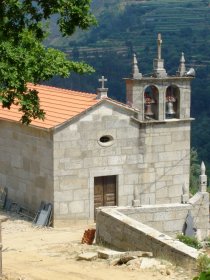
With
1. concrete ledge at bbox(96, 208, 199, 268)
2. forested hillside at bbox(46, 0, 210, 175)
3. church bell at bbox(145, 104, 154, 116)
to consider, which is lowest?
concrete ledge at bbox(96, 208, 199, 268)

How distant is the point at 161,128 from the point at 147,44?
86.5m

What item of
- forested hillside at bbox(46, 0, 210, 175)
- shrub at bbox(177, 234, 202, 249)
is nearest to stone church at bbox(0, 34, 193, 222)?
shrub at bbox(177, 234, 202, 249)

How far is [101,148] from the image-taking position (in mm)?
21547

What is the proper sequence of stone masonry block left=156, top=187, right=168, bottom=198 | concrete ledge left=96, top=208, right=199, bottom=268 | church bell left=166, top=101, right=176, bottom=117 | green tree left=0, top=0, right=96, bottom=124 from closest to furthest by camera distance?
green tree left=0, top=0, right=96, bottom=124 → concrete ledge left=96, top=208, right=199, bottom=268 → stone masonry block left=156, top=187, right=168, bottom=198 → church bell left=166, top=101, right=176, bottom=117

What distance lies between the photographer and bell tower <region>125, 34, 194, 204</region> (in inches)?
880

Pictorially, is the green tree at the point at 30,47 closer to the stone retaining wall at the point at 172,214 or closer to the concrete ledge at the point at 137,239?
the concrete ledge at the point at 137,239

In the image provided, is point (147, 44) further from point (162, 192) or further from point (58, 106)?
point (58, 106)

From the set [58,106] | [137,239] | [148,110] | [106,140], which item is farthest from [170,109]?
[137,239]

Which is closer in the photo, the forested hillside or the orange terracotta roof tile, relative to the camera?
the orange terracotta roof tile

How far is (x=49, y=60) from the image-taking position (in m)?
13.8

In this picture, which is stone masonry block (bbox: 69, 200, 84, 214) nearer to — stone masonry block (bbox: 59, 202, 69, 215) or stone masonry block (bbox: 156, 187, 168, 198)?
stone masonry block (bbox: 59, 202, 69, 215)

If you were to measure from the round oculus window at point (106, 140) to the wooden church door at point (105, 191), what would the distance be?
0.98 m

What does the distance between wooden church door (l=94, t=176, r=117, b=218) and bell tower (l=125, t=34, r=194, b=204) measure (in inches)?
34.1

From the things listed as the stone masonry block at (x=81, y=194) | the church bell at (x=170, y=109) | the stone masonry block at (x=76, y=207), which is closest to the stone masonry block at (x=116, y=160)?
the stone masonry block at (x=81, y=194)
